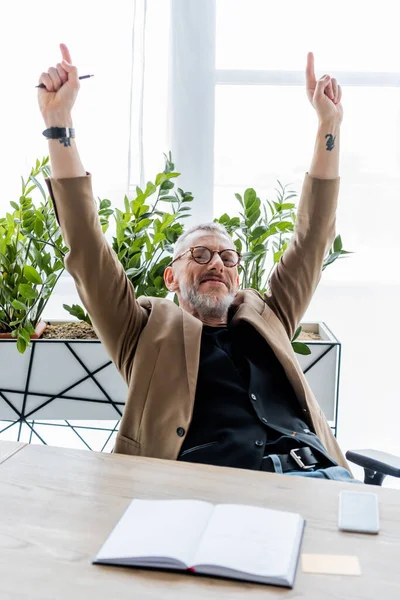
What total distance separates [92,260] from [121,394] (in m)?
0.81

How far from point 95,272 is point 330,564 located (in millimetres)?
1053

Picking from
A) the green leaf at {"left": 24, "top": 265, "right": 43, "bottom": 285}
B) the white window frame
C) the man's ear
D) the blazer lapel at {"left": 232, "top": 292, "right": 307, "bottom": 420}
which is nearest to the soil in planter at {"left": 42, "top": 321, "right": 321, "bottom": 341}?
the green leaf at {"left": 24, "top": 265, "right": 43, "bottom": 285}

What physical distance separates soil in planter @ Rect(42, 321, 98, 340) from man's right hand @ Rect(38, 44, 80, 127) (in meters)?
0.96

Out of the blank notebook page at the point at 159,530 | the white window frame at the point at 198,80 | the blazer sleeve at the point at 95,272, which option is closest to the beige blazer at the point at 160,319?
the blazer sleeve at the point at 95,272

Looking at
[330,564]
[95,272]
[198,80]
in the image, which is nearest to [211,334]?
[95,272]

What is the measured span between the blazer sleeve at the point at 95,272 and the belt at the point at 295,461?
49 cm

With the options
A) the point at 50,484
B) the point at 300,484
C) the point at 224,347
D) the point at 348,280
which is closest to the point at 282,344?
the point at 224,347

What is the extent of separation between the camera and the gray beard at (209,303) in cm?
209

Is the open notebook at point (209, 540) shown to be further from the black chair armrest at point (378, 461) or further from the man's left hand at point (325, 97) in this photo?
the man's left hand at point (325, 97)

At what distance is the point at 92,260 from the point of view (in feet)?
6.04

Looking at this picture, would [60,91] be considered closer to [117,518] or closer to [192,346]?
[192,346]

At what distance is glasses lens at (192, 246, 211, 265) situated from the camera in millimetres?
2168

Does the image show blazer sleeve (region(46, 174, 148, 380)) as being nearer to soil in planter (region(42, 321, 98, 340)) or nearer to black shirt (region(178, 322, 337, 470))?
black shirt (region(178, 322, 337, 470))

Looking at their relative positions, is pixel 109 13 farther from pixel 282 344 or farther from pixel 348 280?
pixel 282 344
